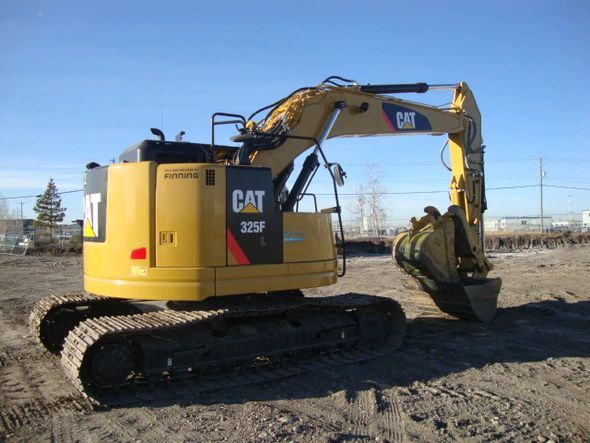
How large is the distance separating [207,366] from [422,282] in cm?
493

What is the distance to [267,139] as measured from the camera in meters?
7.30

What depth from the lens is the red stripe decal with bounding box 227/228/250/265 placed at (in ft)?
20.6

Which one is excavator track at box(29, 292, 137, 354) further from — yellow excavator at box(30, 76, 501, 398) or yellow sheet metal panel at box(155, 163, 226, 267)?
yellow sheet metal panel at box(155, 163, 226, 267)

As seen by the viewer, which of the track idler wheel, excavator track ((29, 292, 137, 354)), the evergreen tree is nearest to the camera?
the track idler wheel

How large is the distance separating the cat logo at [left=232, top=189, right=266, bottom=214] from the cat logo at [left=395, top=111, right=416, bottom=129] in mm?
3755

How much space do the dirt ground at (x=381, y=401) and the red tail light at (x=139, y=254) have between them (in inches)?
63.9

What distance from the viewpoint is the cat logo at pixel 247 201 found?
6.38 m

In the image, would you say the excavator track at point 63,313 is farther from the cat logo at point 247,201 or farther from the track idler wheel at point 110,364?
the cat logo at point 247,201

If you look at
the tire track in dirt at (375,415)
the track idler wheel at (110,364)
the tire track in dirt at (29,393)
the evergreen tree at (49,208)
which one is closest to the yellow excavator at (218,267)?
the track idler wheel at (110,364)

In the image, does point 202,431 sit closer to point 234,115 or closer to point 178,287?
point 178,287

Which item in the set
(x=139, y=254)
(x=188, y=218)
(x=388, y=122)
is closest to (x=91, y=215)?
(x=139, y=254)

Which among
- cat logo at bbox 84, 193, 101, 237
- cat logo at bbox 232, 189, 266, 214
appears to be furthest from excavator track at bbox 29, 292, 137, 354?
cat logo at bbox 232, 189, 266, 214

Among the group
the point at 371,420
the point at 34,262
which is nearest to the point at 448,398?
the point at 371,420

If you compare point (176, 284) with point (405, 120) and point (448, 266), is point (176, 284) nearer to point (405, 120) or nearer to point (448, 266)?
point (448, 266)
